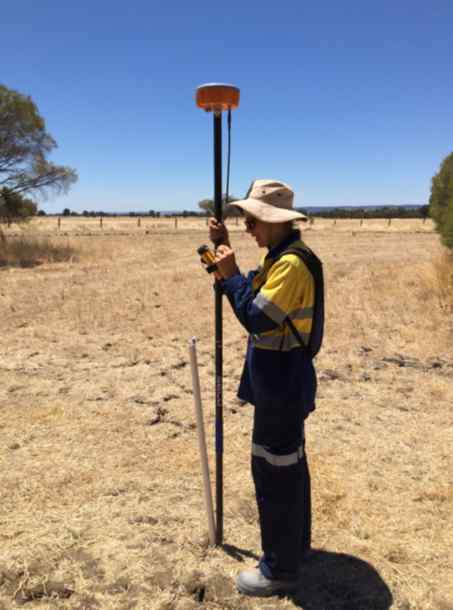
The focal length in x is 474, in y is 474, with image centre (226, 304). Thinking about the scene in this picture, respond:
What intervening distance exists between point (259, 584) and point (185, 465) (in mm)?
1419

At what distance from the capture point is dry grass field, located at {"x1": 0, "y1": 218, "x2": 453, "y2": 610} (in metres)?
2.46

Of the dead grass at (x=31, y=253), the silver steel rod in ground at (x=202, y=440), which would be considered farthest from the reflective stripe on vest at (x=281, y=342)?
the dead grass at (x=31, y=253)

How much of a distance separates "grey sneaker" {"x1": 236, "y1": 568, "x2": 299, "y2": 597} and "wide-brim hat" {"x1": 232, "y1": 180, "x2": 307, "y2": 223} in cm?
173

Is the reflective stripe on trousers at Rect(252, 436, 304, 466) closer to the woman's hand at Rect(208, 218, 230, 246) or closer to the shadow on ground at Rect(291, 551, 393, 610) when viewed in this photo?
the shadow on ground at Rect(291, 551, 393, 610)

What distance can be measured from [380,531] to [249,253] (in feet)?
44.4

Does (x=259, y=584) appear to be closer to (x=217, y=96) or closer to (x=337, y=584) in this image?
(x=337, y=584)

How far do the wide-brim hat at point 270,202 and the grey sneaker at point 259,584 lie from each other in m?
1.73

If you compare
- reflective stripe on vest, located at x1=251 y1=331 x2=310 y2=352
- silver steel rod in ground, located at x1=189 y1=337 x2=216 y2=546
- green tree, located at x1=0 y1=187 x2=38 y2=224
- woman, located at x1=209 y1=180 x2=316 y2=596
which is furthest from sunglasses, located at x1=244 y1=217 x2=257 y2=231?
green tree, located at x1=0 y1=187 x2=38 y2=224

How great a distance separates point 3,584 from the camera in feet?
7.95

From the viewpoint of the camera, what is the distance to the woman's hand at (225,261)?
2107mm

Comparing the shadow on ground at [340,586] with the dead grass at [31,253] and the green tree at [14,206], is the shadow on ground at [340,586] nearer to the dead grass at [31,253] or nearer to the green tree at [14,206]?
the dead grass at [31,253]

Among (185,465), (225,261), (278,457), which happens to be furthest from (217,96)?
(185,465)

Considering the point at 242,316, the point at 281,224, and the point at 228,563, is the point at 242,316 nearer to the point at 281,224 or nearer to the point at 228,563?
the point at 281,224

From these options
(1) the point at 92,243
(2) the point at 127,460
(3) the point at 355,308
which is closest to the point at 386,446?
(2) the point at 127,460
